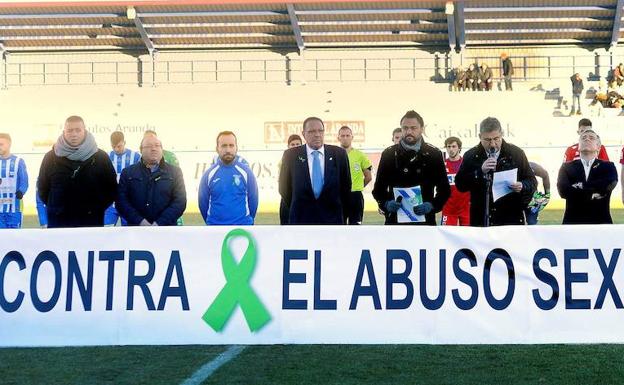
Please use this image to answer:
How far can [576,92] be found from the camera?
1286 inches

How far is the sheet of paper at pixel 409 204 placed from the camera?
8.55 metres

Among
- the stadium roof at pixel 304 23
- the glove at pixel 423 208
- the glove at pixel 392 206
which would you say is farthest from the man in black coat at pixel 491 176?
the stadium roof at pixel 304 23

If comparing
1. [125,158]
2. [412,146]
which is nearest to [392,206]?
[412,146]

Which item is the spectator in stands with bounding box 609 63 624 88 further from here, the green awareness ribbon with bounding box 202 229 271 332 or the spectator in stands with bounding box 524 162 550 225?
the green awareness ribbon with bounding box 202 229 271 332

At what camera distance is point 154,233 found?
23.9ft

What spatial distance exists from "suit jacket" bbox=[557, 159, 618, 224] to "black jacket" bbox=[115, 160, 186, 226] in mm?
3496

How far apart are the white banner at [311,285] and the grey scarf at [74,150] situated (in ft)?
4.68

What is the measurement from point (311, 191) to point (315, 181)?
0.09 meters

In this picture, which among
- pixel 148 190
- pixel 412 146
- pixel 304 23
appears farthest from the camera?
pixel 304 23

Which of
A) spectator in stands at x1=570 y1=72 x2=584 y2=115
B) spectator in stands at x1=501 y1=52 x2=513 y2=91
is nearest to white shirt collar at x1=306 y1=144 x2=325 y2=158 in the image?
spectator in stands at x1=570 y1=72 x2=584 y2=115

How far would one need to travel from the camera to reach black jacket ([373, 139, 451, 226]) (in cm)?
857

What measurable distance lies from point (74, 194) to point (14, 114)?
1061 inches

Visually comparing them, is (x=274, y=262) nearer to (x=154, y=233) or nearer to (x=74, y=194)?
(x=154, y=233)

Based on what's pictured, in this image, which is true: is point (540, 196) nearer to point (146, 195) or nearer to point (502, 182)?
point (502, 182)
